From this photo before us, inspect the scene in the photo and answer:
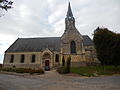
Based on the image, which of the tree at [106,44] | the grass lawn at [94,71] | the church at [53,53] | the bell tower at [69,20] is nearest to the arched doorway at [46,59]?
the church at [53,53]

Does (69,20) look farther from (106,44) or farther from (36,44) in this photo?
(106,44)

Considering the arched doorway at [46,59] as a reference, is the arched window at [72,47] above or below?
above

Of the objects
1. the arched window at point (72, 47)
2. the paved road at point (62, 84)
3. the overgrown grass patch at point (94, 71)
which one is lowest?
the paved road at point (62, 84)

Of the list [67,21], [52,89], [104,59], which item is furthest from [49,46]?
[52,89]

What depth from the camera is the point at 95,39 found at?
25.4 meters

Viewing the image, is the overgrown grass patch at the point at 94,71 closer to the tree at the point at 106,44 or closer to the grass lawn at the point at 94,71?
the grass lawn at the point at 94,71

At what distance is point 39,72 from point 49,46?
15366mm

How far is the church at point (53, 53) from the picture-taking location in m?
36.7

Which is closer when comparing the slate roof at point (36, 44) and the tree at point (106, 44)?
the tree at point (106, 44)

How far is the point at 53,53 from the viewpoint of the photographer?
37750 millimetres

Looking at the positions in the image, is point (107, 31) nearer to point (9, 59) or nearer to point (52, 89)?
point (52, 89)

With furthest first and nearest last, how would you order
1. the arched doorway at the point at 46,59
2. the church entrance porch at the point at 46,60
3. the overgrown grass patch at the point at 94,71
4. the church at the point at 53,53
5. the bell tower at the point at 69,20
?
the bell tower at the point at 69,20 → the arched doorway at the point at 46,59 → the church entrance porch at the point at 46,60 → the church at the point at 53,53 → the overgrown grass patch at the point at 94,71

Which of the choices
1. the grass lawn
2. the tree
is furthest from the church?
the tree

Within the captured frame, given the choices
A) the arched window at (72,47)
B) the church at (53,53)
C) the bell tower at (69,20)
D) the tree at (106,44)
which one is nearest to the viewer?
the tree at (106,44)
